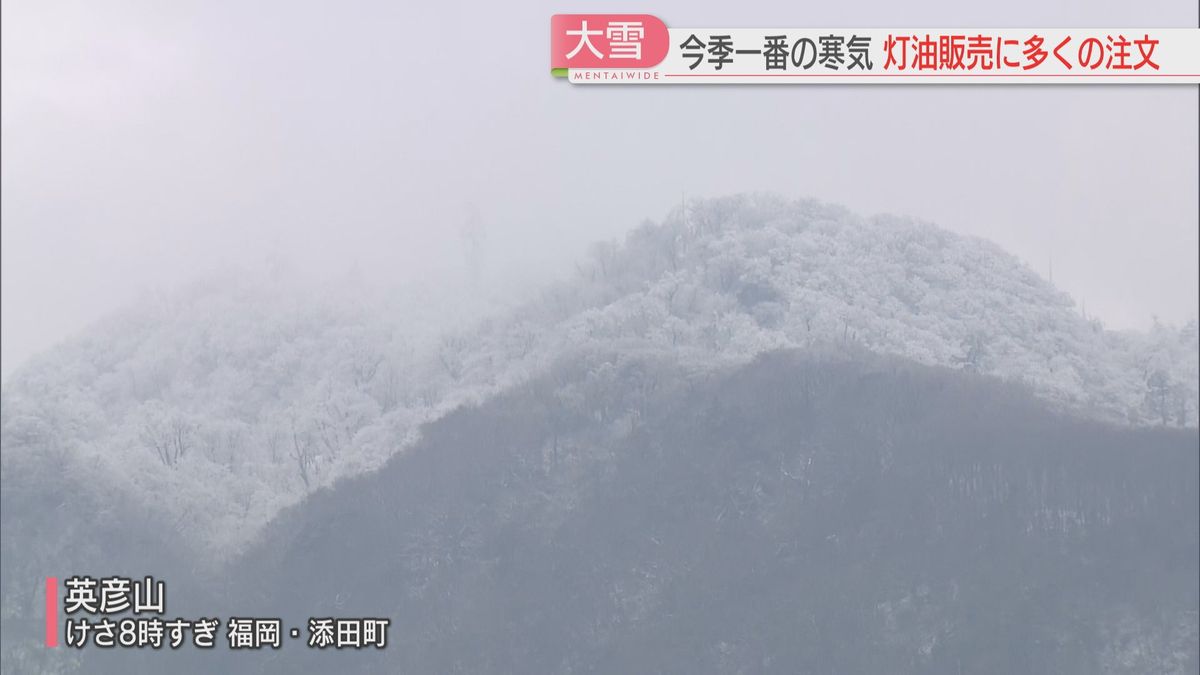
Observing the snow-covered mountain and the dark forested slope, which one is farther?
the snow-covered mountain

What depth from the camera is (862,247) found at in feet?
483

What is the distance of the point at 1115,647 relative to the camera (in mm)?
97438

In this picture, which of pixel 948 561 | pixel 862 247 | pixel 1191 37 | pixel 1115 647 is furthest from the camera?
pixel 862 247

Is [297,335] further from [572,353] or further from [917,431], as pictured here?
[917,431]

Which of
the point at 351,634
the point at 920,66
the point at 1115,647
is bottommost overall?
the point at 1115,647

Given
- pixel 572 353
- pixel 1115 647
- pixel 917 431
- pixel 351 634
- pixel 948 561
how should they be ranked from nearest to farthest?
1. pixel 351 634
2. pixel 1115 647
3. pixel 948 561
4. pixel 917 431
5. pixel 572 353

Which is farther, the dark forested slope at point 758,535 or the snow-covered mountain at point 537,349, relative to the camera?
the snow-covered mountain at point 537,349

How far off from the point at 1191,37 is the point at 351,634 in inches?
1142

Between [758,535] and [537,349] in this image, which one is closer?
[758,535]

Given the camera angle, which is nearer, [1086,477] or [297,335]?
[1086,477]

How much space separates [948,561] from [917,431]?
46.8ft

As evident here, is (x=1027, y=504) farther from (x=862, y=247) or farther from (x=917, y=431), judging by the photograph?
(x=862, y=247)

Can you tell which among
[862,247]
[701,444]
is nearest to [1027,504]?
[701,444]

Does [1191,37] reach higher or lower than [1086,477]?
higher
